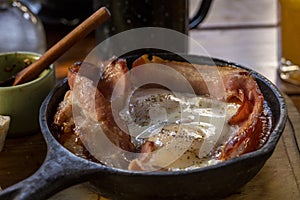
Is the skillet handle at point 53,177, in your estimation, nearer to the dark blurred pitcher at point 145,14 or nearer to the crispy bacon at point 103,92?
the crispy bacon at point 103,92

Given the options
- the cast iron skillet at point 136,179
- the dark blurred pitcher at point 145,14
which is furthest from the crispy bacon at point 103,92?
the dark blurred pitcher at point 145,14

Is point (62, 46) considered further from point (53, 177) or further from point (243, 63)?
point (243, 63)

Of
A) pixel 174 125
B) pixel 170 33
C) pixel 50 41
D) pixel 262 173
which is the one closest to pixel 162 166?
pixel 174 125

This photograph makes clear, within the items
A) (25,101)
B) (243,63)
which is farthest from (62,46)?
(243,63)

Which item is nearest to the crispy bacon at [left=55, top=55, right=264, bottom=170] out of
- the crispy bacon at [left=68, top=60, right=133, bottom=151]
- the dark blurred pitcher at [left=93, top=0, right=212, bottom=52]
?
the crispy bacon at [left=68, top=60, right=133, bottom=151]

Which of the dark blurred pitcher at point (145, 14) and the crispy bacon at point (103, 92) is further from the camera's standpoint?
the dark blurred pitcher at point (145, 14)

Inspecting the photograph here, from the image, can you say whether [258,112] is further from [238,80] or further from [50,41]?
[50,41]
